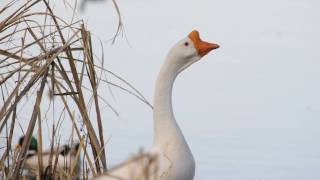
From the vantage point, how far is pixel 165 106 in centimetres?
444

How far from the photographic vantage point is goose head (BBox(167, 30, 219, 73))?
4.47 meters

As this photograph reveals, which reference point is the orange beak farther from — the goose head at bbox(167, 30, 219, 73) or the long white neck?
the long white neck

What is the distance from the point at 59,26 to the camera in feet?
17.3

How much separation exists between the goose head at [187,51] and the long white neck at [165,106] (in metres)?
0.01

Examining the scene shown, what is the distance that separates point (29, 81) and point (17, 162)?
1.61ft

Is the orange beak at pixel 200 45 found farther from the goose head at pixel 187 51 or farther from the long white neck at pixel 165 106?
the long white neck at pixel 165 106

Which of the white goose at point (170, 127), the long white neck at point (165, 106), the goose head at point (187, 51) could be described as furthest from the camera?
the goose head at point (187, 51)

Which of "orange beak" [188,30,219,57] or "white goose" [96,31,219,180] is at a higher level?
"orange beak" [188,30,219,57]

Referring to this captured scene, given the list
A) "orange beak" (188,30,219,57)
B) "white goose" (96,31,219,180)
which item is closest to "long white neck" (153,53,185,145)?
"white goose" (96,31,219,180)

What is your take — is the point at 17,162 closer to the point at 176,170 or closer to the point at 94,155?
the point at 94,155

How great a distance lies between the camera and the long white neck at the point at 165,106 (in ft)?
14.2

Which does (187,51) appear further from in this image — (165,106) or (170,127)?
(170,127)

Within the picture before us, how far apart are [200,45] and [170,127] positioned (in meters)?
0.51

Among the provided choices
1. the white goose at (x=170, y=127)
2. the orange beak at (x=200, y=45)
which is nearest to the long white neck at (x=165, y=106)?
the white goose at (x=170, y=127)
